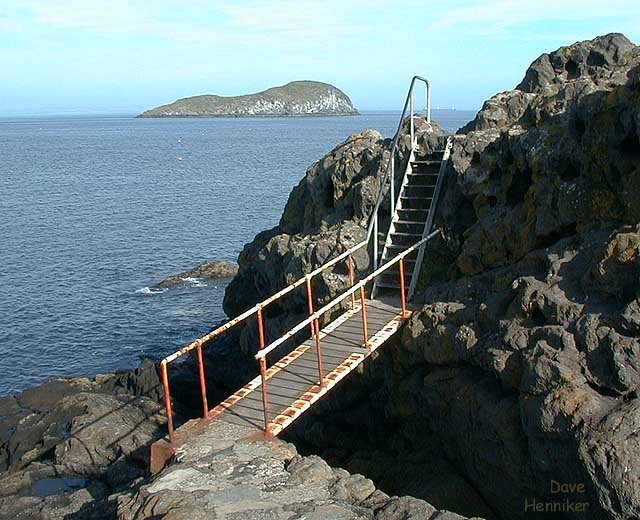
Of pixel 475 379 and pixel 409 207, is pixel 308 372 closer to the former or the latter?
pixel 475 379

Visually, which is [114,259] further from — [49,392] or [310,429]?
[310,429]

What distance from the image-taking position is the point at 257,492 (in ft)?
31.7

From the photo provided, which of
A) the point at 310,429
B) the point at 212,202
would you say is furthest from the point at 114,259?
the point at 310,429

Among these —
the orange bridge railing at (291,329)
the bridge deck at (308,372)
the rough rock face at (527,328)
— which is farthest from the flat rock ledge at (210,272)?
the bridge deck at (308,372)

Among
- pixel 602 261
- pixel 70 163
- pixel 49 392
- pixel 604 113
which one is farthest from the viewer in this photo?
→ pixel 70 163

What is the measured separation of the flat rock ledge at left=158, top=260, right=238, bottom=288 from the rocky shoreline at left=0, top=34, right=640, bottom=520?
18891mm

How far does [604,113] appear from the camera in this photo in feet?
42.1

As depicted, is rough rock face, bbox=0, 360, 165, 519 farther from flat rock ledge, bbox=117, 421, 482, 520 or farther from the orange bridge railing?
the orange bridge railing

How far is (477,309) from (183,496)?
255 inches

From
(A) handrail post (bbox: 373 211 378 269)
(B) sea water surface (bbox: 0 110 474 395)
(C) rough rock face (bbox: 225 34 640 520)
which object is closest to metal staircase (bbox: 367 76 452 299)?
(A) handrail post (bbox: 373 211 378 269)

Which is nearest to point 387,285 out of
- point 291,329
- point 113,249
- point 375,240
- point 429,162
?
point 375,240

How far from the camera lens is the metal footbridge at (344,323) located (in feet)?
39.5

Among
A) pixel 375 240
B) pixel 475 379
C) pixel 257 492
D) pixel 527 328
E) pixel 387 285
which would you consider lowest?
pixel 257 492

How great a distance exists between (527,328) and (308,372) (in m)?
4.35
